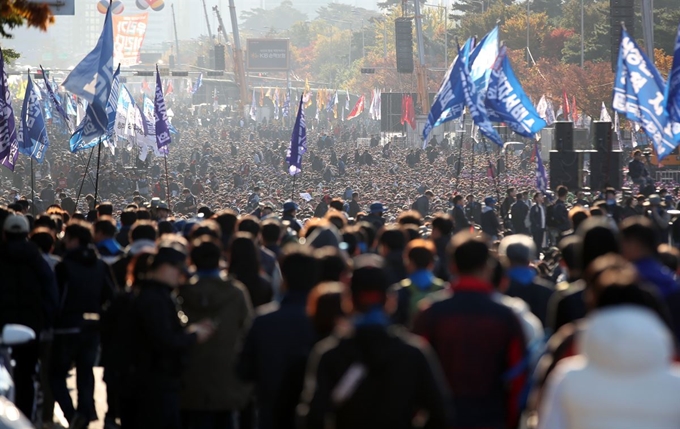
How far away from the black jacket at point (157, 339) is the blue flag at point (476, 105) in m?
14.2

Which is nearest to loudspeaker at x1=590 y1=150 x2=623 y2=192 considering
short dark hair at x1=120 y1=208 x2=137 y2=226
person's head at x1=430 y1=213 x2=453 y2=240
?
short dark hair at x1=120 y1=208 x2=137 y2=226

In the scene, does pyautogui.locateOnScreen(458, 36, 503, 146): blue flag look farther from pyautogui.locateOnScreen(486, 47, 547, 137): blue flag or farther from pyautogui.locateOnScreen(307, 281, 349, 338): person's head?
pyautogui.locateOnScreen(307, 281, 349, 338): person's head

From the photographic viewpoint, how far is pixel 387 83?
397 ft

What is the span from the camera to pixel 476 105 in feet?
71.7

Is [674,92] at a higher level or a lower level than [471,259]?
higher

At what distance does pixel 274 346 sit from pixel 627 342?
2503mm

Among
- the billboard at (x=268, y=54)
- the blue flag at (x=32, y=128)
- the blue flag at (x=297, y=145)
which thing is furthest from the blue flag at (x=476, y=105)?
the billboard at (x=268, y=54)

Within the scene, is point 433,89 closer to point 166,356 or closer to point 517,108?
point 517,108

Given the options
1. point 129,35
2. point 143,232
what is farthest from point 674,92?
point 129,35

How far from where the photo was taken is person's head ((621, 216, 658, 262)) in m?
6.30

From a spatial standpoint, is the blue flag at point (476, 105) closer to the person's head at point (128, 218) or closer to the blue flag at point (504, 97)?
the blue flag at point (504, 97)

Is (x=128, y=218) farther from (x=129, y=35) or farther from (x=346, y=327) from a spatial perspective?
(x=129, y=35)

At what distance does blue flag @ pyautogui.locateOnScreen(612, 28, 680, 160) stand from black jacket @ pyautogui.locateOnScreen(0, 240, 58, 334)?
9866 mm

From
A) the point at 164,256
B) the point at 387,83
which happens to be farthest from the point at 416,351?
the point at 387,83
